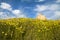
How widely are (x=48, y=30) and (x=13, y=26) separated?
1.33m

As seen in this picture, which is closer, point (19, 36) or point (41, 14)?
point (19, 36)

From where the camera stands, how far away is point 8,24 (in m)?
8.16

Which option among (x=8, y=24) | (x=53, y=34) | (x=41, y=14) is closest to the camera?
(x=53, y=34)

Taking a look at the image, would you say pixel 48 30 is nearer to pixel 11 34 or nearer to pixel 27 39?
pixel 27 39

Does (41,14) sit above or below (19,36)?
above

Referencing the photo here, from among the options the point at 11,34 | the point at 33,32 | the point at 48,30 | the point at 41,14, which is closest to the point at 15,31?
the point at 11,34

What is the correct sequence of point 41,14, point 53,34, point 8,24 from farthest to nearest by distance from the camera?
point 41,14 → point 8,24 → point 53,34

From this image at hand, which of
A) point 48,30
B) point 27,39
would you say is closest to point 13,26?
point 27,39

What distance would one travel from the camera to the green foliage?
765 cm

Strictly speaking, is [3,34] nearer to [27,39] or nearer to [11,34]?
[11,34]

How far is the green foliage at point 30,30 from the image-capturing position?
765 cm

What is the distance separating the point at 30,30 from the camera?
7855 mm

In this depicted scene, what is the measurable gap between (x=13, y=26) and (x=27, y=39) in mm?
731

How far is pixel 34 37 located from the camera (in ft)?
25.5
